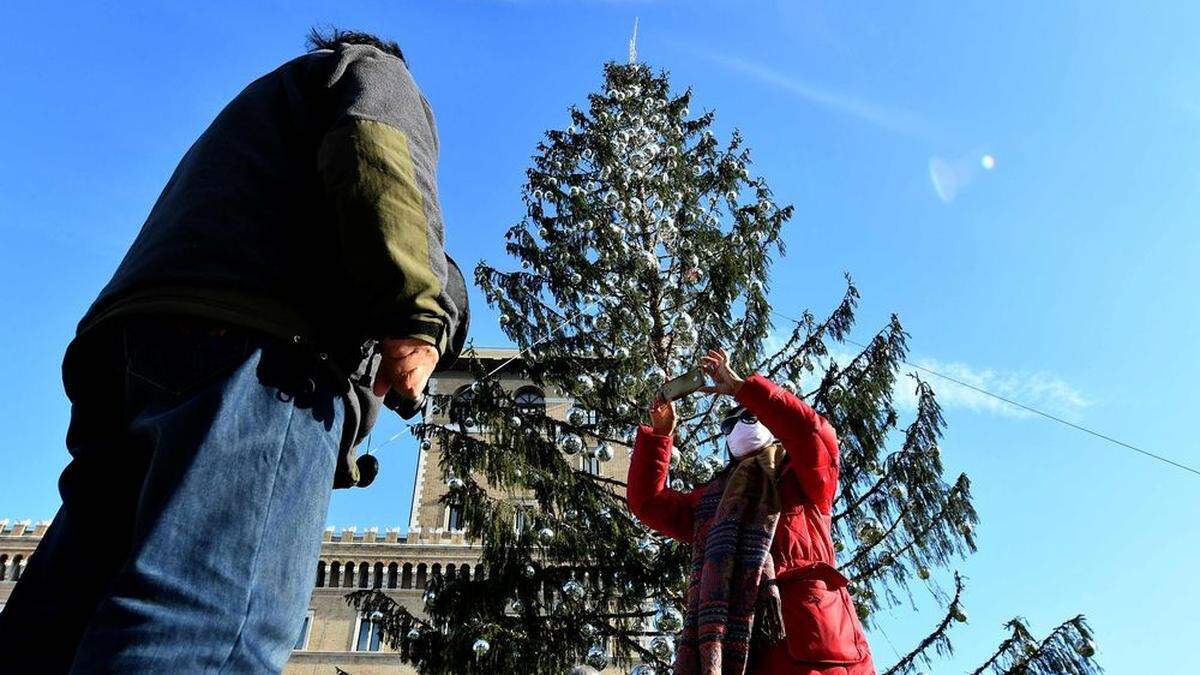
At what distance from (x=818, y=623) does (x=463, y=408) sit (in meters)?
5.79

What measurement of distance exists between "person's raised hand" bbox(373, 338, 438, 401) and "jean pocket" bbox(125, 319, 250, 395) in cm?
26

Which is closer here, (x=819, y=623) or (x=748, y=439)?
(x=819, y=623)

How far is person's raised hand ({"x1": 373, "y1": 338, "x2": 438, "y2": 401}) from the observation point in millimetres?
1602

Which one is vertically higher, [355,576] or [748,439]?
[355,576]

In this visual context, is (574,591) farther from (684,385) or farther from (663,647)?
(684,385)

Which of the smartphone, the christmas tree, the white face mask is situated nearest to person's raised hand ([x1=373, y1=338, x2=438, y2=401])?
the smartphone

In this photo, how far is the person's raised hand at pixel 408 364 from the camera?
1.60 meters

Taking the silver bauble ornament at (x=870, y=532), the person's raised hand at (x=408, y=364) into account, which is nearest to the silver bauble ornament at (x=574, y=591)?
the silver bauble ornament at (x=870, y=532)

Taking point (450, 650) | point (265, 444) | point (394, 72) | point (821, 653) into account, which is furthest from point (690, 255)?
point (265, 444)

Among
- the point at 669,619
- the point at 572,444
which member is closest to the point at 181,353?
the point at 572,444

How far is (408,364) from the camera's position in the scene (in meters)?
1.62

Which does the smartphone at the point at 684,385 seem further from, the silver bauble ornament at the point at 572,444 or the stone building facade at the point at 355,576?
the stone building facade at the point at 355,576

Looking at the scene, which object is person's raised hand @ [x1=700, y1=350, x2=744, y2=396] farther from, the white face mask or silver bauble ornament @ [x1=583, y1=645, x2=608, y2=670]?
silver bauble ornament @ [x1=583, y1=645, x2=608, y2=670]

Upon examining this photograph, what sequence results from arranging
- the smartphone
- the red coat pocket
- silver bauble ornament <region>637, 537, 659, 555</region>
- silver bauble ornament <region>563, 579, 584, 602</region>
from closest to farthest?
the red coat pocket
the smartphone
silver bauble ornament <region>563, 579, 584, 602</region>
silver bauble ornament <region>637, 537, 659, 555</region>
